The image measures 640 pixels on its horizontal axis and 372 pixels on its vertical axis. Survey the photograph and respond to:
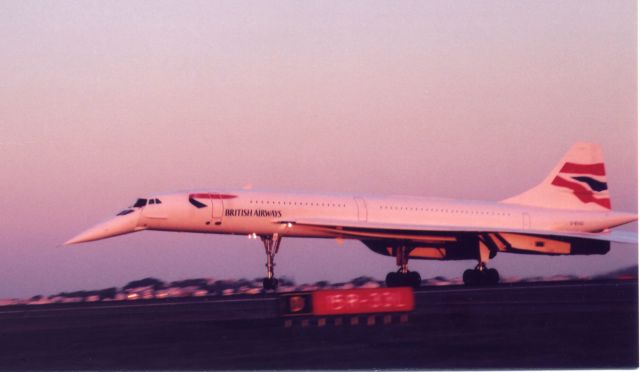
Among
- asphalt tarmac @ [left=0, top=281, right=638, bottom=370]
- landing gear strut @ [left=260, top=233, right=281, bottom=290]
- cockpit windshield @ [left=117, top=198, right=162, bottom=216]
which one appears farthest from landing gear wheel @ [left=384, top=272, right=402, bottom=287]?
cockpit windshield @ [left=117, top=198, right=162, bottom=216]

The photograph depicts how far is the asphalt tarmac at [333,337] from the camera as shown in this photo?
16.3 m

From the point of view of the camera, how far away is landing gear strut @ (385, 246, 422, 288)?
105ft

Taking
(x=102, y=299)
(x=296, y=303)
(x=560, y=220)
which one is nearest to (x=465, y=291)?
(x=560, y=220)

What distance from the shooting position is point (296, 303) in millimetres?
21312

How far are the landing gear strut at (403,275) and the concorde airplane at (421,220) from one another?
3 cm

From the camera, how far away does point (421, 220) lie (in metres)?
32.0

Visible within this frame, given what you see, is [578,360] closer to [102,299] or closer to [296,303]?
[296,303]

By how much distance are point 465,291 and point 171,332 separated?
11662mm

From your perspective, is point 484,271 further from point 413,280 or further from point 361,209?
point 361,209

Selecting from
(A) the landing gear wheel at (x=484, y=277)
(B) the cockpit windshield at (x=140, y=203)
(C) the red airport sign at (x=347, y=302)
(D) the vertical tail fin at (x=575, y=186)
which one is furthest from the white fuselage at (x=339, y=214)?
(C) the red airport sign at (x=347, y=302)

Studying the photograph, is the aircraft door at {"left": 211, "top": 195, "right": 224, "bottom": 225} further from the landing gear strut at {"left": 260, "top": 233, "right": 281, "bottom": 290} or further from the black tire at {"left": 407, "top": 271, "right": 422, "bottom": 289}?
the black tire at {"left": 407, "top": 271, "right": 422, "bottom": 289}

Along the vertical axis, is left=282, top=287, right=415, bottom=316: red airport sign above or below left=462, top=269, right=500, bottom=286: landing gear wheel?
below

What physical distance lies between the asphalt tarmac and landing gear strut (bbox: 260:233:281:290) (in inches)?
130

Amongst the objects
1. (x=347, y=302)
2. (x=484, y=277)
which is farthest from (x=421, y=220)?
(x=347, y=302)
